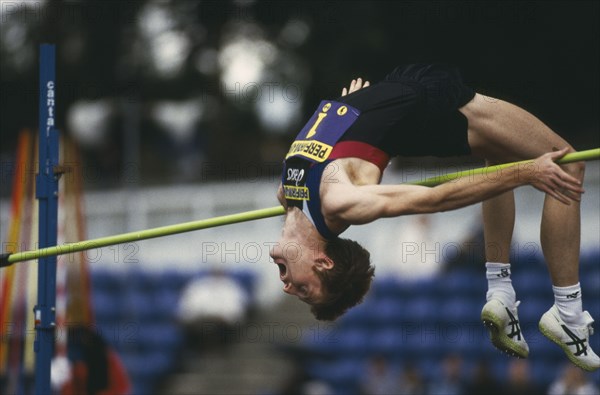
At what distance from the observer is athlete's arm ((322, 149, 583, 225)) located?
15.6 feet

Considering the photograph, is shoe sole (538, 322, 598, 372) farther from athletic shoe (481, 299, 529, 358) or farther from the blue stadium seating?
the blue stadium seating

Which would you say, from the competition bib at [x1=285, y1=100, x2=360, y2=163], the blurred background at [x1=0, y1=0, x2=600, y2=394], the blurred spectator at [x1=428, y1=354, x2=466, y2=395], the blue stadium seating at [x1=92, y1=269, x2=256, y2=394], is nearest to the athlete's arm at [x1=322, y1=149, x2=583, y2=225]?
the competition bib at [x1=285, y1=100, x2=360, y2=163]

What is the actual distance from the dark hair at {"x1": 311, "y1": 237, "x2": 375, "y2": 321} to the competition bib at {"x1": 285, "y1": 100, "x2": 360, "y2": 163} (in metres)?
0.47

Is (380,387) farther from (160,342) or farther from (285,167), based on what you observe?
(285,167)

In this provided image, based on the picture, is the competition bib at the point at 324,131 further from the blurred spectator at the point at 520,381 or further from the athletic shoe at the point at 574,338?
the blurred spectator at the point at 520,381

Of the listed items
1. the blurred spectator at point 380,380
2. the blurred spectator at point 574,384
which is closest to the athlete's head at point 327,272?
the blurred spectator at point 574,384

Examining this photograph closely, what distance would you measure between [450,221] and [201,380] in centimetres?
326

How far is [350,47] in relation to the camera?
47.7ft

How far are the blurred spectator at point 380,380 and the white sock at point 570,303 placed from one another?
185 inches

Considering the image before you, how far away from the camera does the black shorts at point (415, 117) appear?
530cm

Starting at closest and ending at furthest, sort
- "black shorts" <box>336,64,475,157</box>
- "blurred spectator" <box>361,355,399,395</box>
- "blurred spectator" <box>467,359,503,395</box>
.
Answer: "black shorts" <box>336,64,475,157</box>
"blurred spectator" <box>467,359,503,395</box>
"blurred spectator" <box>361,355,399,395</box>

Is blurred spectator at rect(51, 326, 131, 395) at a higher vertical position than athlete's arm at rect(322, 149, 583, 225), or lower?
lower

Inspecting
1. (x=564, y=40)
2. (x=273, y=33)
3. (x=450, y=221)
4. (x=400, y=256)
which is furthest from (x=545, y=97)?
(x=273, y=33)

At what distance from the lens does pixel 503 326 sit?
18.6 ft
